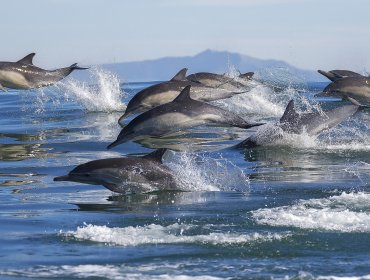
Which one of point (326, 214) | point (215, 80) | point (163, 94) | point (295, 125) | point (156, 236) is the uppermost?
point (215, 80)

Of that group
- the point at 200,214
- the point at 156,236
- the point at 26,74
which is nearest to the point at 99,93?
the point at 26,74

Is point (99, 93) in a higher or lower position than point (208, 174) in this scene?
higher

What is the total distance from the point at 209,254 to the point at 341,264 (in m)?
1.21

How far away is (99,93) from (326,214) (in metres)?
19.4

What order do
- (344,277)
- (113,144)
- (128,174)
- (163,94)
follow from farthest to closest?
1. (163,94)
2. (113,144)
3. (128,174)
4. (344,277)

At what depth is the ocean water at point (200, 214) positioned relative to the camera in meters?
8.86

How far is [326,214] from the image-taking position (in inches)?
427

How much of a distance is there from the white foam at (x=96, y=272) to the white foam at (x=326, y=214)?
7.27 ft

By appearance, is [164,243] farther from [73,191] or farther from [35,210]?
A: [73,191]

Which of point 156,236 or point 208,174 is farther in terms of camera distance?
point 208,174

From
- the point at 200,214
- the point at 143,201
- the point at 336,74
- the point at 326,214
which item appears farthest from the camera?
the point at 336,74

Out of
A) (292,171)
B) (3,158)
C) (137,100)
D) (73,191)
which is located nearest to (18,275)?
(73,191)

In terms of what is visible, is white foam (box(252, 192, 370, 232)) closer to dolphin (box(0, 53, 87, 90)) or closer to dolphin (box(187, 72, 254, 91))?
dolphin (box(0, 53, 87, 90))

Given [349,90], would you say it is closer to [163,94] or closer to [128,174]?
[163,94]
